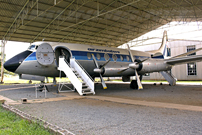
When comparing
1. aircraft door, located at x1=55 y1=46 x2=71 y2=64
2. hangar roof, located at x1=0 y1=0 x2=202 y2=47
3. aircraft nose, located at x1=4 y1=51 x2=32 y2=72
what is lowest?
aircraft nose, located at x1=4 y1=51 x2=32 y2=72

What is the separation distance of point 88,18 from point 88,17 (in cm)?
33

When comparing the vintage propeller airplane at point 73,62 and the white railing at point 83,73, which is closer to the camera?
the white railing at point 83,73

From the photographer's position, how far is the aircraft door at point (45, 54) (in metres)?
12.5

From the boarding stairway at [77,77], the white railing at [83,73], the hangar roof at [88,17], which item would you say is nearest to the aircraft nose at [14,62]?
the boarding stairway at [77,77]

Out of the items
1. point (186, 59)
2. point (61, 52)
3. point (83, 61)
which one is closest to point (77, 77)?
point (83, 61)

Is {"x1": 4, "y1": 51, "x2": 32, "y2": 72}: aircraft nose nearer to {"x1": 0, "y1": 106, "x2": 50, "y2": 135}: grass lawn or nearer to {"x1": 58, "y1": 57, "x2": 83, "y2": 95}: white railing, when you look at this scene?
{"x1": 58, "y1": 57, "x2": 83, "y2": 95}: white railing

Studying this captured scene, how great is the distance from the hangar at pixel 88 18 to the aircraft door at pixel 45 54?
5517 millimetres

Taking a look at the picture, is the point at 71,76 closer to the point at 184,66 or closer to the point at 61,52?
the point at 61,52

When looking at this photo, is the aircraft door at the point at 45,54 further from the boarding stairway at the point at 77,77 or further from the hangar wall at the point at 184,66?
the hangar wall at the point at 184,66

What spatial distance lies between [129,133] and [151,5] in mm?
21431

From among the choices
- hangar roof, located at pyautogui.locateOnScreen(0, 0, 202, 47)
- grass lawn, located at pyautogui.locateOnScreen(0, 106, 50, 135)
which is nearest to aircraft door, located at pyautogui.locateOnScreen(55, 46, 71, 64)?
hangar roof, located at pyautogui.locateOnScreen(0, 0, 202, 47)

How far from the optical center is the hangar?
20.2 m

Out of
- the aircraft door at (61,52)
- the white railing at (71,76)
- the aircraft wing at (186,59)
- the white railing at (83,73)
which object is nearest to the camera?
the white railing at (71,76)

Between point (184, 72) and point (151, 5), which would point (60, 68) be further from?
point (184, 72)
